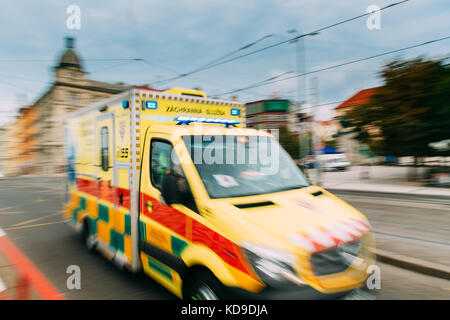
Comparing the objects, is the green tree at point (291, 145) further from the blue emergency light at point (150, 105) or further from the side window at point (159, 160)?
the side window at point (159, 160)

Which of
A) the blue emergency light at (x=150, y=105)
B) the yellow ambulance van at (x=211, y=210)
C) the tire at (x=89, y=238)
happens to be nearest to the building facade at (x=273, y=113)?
the tire at (x=89, y=238)

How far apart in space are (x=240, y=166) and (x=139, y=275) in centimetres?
246

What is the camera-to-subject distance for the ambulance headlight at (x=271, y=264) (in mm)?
2645

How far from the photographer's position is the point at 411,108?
1644 centimetres

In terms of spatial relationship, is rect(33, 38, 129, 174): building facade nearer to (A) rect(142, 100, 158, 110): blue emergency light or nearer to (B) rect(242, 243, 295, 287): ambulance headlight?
(A) rect(142, 100, 158, 110): blue emergency light

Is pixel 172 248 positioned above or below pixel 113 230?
above

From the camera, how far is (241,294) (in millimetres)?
2697

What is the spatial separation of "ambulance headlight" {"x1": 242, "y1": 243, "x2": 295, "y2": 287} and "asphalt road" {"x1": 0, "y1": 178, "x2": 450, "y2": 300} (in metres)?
1.97

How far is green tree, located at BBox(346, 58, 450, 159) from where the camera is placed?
1564cm

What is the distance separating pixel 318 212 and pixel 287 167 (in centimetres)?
107

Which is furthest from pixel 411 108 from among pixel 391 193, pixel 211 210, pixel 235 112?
pixel 211 210

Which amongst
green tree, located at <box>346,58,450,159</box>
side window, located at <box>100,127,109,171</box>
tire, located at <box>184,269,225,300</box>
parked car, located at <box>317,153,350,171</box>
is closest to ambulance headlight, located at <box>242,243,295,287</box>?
tire, located at <box>184,269,225,300</box>

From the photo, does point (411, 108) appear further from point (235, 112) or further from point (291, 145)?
point (235, 112)
